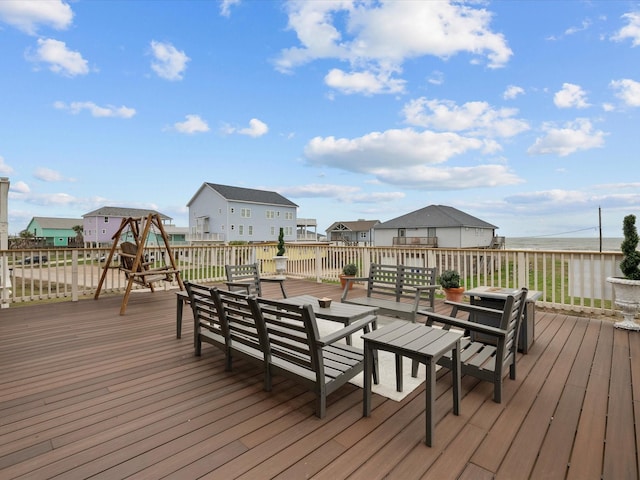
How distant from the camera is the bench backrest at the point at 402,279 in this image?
4.00 metres

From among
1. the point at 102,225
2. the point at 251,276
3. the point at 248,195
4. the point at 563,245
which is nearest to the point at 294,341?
the point at 251,276

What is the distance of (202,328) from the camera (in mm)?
3105

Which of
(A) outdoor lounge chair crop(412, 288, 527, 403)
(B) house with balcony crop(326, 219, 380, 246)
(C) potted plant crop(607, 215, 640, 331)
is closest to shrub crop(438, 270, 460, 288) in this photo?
(C) potted plant crop(607, 215, 640, 331)

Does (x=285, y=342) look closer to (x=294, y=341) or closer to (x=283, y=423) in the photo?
(x=294, y=341)

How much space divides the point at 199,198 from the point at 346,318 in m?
31.5

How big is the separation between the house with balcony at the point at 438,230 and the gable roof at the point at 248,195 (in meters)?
11.1

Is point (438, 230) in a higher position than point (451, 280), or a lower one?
higher

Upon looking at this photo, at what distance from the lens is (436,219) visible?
28.0 m

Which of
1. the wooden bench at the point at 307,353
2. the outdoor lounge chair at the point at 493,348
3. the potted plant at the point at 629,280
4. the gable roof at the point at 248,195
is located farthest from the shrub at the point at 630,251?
the gable roof at the point at 248,195

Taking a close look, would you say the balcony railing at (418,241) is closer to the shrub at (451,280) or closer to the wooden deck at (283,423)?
the shrub at (451,280)

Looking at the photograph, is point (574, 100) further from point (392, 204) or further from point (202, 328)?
point (392, 204)

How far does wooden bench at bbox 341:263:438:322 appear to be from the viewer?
3629 mm

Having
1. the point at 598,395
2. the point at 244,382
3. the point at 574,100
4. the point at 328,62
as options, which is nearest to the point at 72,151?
the point at 328,62

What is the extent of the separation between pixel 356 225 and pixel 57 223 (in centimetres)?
4126
